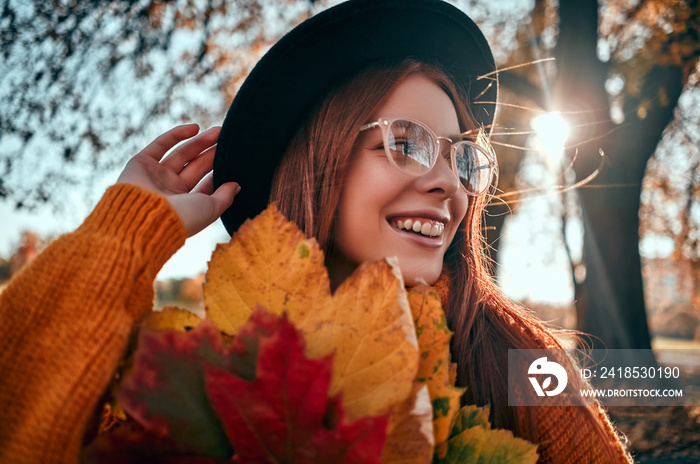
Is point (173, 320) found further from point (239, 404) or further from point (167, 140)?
point (167, 140)

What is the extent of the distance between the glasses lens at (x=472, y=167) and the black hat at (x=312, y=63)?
329mm

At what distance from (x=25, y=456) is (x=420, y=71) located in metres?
1.39

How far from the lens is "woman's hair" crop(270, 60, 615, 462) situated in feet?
4.26

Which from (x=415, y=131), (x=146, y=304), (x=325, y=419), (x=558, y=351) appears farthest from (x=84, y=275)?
(x=558, y=351)

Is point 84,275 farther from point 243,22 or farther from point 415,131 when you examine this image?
point 243,22

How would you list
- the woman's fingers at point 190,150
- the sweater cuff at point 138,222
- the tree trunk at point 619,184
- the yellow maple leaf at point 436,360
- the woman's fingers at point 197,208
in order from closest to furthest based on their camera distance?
the yellow maple leaf at point 436,360
the sweater cuff at point 138,222
the woman's fingers at point 197,208
the woman's fingers at point 190,150
the tree trunk at point 619,184

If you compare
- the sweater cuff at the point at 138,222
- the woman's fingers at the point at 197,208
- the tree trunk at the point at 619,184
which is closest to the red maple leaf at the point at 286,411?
the sweater cuff at the point at 138,222

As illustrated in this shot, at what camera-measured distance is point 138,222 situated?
84 centimetres

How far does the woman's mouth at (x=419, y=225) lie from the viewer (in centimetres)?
130

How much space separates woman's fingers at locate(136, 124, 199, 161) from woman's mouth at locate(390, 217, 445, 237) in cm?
66

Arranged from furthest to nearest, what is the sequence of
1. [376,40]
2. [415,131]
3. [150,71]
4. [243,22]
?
[243,22], [150,71], [376,40], [415,131]

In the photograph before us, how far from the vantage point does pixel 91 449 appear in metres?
0.47

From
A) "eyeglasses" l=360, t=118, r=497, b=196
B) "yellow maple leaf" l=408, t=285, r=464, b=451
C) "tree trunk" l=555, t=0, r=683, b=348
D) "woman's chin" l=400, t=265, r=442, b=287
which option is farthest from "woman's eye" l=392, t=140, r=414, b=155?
"tree trunk" l=555, t=0, r=683, b=348

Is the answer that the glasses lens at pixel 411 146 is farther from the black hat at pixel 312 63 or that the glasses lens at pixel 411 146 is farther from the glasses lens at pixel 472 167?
the black hat at pixel 312 63
